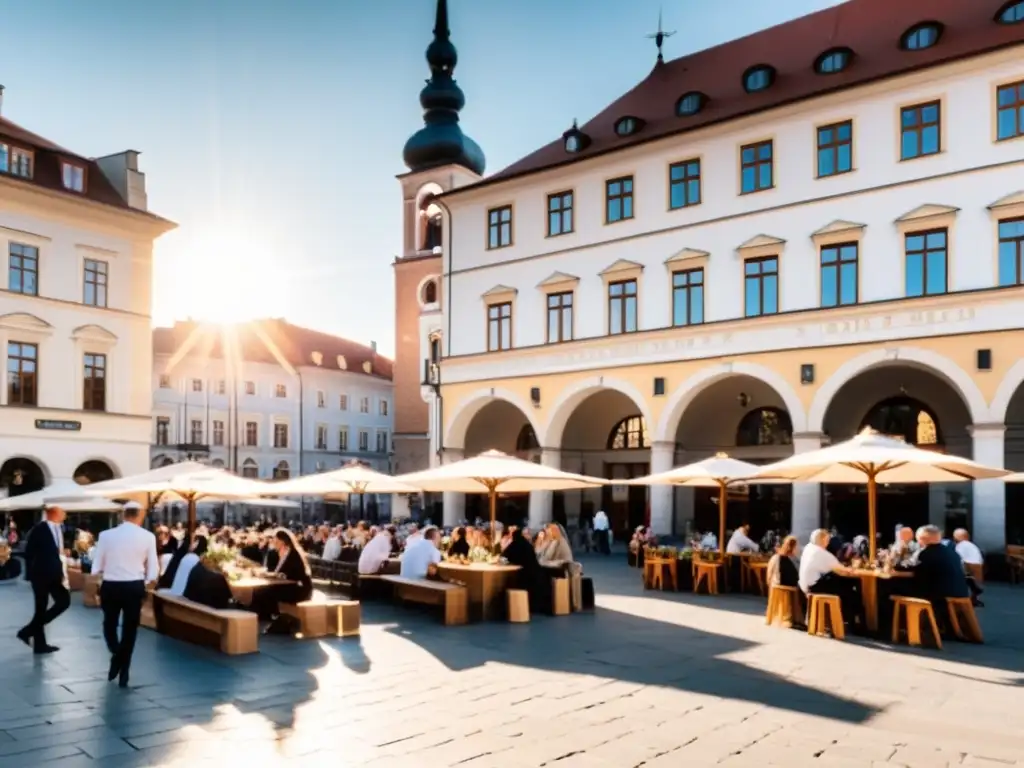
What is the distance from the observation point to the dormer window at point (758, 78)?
2769cm

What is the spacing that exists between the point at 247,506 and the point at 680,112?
34.5 meters

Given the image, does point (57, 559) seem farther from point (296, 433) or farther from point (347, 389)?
point (347, 389)

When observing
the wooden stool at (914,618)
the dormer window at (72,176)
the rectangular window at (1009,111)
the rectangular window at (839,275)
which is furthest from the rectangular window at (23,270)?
the wooden stool at (914,618)

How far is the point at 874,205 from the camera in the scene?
2438 centimetres

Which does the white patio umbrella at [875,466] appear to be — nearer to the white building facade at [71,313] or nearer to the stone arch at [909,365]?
the stone arch at [909,365]

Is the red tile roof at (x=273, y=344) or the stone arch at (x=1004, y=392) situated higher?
the red tile roof at (x=273, y=344)

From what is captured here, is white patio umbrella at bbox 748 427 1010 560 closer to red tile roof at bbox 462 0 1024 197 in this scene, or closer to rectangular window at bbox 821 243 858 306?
rectangular window at bbox 821 243 858 306

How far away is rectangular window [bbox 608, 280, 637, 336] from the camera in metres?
29.1

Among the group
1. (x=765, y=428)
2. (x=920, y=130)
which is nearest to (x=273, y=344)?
(x=765, y=428)

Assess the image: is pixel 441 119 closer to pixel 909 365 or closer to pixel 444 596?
pixel 909 365

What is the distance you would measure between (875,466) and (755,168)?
15.4 m

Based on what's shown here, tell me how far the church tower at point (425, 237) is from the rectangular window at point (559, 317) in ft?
48.6

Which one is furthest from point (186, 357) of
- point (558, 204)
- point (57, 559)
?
point (57, 559)

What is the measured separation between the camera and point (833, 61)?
26.4 metres
